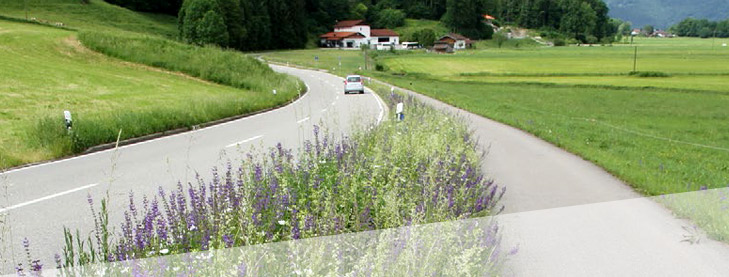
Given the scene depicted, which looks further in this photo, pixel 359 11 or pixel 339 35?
pixel 359 11

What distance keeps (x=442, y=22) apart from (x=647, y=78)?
13664cm

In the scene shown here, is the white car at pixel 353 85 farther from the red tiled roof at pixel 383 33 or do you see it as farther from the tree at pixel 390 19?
the tree at pixel 390 19

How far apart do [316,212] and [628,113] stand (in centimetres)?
3183

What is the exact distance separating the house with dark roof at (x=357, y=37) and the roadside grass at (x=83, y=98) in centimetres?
10594

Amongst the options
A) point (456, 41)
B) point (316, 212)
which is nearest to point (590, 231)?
point (316, 212)

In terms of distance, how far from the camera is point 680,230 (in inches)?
265

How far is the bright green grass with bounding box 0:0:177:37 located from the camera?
79.5m

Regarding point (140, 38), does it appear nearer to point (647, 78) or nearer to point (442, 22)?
point (647, 78)

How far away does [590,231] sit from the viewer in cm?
653

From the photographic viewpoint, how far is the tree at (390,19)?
188 meters

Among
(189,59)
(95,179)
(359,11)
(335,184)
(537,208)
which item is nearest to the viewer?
(335,184)

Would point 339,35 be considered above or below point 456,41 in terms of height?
above

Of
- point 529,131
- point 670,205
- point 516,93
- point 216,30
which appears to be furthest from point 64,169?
point 216,30

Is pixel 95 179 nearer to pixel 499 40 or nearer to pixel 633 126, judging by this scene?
pixel 633 126
